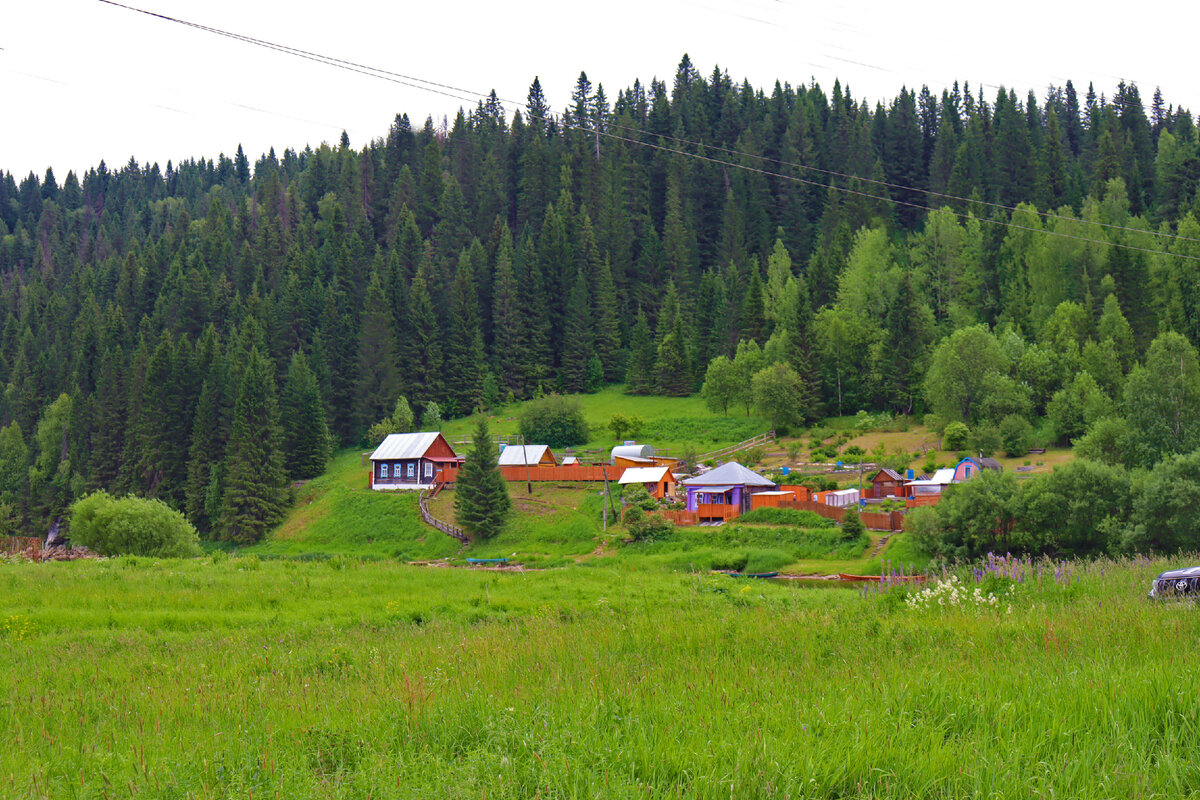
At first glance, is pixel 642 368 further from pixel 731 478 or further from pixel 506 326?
pixel 731 478

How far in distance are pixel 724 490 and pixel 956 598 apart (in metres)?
43.5

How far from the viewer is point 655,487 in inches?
2402

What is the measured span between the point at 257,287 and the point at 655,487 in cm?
7063

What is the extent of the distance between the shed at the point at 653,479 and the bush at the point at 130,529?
2949 centimetres

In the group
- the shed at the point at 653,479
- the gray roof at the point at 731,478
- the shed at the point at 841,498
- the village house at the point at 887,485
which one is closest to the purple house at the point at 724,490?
the gray roof at the point at 731,478

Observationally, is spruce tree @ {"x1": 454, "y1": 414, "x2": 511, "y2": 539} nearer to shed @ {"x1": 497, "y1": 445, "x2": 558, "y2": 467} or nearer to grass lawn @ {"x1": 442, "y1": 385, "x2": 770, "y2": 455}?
shed @ {"x1": 497, "y1": 445, "x2": 558, "y2": 467}

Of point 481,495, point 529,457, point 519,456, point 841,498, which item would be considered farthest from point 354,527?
point 841,498

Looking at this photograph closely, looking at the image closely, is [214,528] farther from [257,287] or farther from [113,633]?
[113,633]

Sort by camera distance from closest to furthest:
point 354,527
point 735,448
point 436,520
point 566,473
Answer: point 436,520, point 354,527, point 566,473, point 735,448

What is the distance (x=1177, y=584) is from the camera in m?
11.2

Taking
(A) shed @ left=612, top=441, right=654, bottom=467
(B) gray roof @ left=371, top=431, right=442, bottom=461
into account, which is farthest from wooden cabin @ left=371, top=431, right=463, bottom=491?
(A) shed @ left=612, top=441, right=654, bottom=467

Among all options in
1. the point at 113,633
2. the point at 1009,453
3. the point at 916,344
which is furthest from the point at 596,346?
the point at 113,633

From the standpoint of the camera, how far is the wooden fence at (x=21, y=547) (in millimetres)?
37528

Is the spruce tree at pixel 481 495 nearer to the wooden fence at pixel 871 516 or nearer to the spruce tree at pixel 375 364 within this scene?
the wooden fence at pixel 871 516
